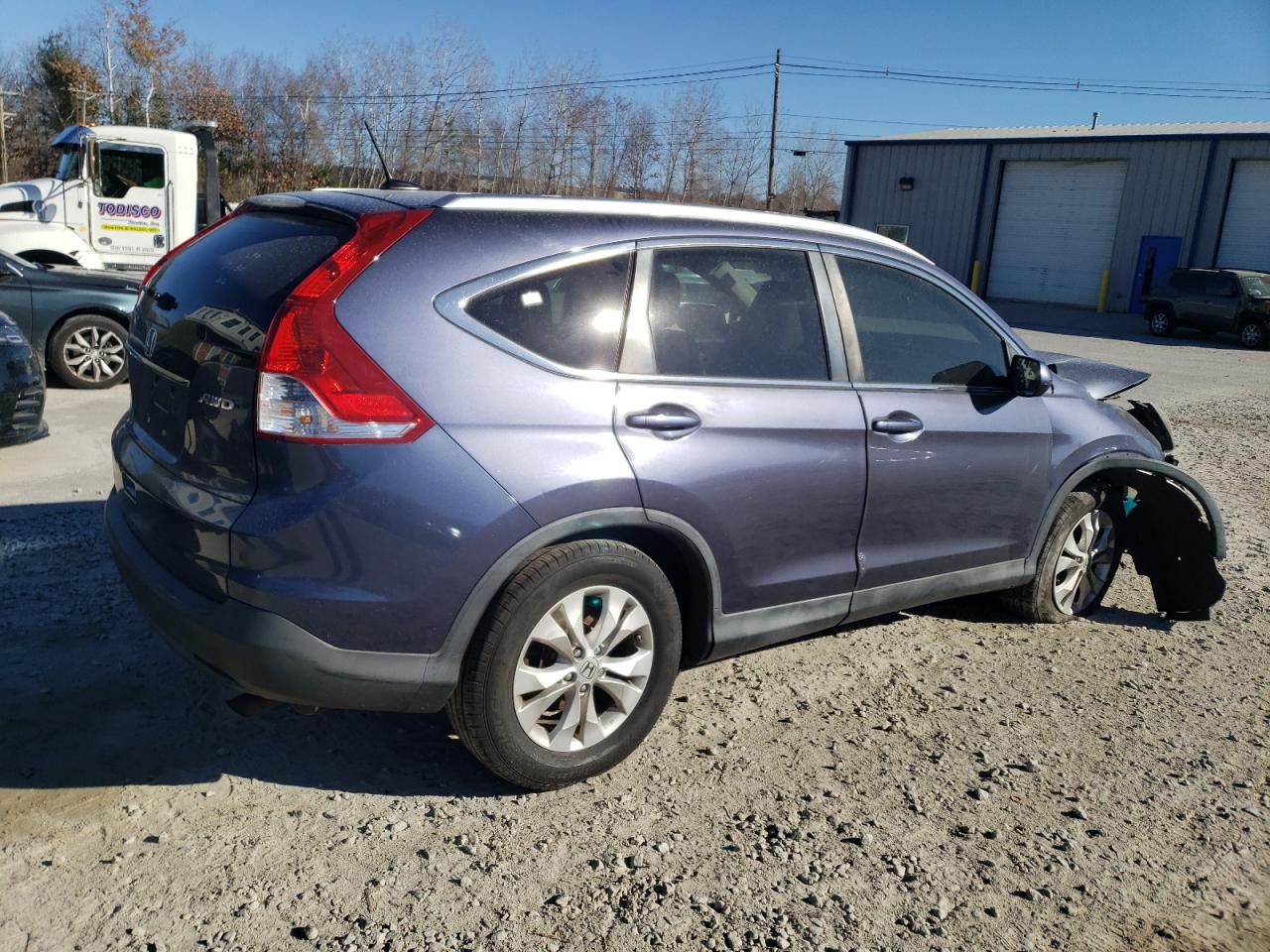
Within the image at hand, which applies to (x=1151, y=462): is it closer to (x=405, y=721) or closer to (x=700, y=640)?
(x=700, y=640)

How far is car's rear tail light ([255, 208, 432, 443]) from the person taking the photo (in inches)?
109

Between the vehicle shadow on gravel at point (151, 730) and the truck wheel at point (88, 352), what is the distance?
568 cm

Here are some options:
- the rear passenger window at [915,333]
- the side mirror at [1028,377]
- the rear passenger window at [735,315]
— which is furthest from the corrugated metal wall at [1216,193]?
the rear passenger window at [735,315]

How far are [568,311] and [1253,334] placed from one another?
2501 cm

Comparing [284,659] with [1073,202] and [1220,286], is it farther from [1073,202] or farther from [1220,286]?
[1073,202]

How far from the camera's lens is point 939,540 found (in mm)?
4203

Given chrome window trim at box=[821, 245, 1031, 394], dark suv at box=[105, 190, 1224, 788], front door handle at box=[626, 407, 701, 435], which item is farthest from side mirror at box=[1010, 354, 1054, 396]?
front door handle at box=[626, 407, 701, 435]

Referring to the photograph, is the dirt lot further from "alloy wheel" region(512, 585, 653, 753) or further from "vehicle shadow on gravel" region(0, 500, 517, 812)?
"alloy wheel" region(512, 585, 653, 753)

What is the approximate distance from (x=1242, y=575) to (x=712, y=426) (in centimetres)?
417

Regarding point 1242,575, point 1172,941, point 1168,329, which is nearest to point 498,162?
point 1168,329

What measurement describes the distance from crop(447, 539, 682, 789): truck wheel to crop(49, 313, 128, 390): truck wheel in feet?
25.0

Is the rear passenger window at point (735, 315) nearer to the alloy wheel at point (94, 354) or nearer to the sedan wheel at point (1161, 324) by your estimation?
the alloy wheel at point (94, 354)

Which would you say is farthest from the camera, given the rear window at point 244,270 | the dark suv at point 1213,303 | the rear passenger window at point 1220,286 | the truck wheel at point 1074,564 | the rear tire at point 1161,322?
the rear tire at point 1161,322

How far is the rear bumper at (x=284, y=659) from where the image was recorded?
2811 millimetres
